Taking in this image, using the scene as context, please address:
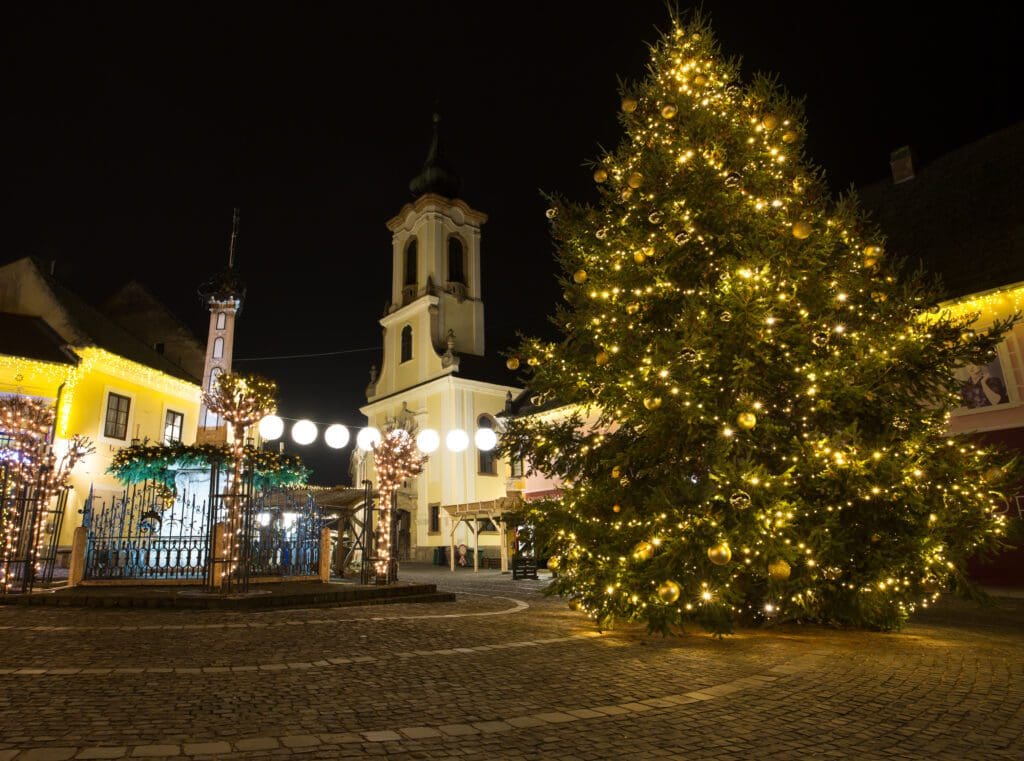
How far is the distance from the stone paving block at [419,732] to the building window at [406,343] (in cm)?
3816

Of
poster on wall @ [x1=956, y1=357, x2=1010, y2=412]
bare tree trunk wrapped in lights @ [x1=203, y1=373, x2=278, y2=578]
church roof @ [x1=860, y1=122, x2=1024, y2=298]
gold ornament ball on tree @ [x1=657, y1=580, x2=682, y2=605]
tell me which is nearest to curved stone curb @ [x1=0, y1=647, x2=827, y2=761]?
gold ornament ball on tree @ [x1=657, y1=580, x2=682, y2=605]

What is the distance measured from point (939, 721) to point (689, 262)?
20.1 ft

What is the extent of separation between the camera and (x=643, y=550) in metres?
7.43

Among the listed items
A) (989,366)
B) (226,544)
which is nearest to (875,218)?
(989,366)

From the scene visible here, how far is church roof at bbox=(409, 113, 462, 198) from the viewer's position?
44.0 metres

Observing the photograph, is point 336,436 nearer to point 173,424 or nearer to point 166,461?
point 166,461

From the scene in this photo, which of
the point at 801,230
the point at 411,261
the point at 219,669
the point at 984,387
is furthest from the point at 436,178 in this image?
the point at 219,669

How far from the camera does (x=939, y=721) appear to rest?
14.6ft

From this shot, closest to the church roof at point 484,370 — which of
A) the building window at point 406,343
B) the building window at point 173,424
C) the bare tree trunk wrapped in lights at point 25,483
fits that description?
the building window at point 406,343

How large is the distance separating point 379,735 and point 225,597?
8394 mm

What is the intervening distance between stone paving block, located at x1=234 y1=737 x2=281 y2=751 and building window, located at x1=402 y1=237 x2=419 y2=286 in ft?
131

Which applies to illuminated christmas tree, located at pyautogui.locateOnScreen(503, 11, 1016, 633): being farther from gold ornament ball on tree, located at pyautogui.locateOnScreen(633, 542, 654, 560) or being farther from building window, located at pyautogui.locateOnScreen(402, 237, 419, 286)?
building window, located at pyautogui.locateOnScreen(402, 237, 419, 286)

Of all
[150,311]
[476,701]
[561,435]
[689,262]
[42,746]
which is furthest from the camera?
[150,311]

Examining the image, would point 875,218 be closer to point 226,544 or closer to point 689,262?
point 689,262
